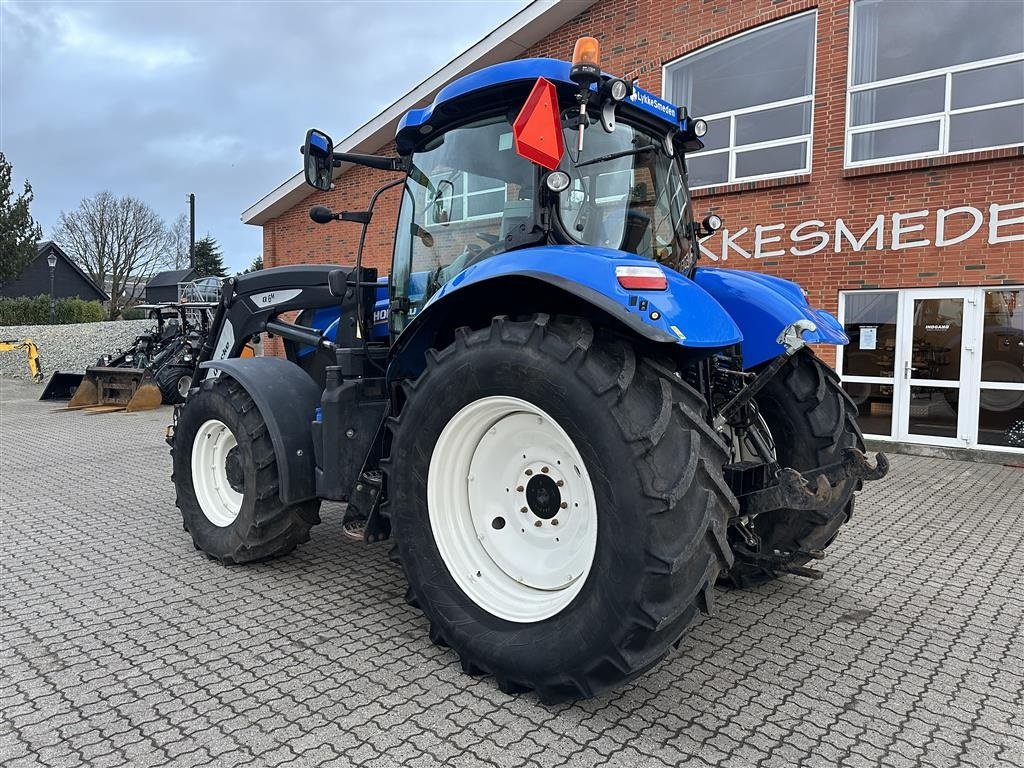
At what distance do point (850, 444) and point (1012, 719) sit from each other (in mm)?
1364

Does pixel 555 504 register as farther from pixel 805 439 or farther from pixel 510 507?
pixel 805 439

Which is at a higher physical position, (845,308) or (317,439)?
(845,308)

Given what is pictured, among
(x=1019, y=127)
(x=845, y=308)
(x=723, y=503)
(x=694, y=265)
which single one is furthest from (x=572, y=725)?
(x=1019, y=127)

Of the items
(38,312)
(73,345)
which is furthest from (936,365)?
(38,312)

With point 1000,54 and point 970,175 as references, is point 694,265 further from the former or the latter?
point 1000,54

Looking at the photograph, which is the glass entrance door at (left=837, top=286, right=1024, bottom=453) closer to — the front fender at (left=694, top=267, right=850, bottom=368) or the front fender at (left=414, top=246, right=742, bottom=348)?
the front fender at (left=694, top=267, right=850, bottom=368)

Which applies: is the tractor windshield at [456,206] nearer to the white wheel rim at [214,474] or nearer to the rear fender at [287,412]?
the rear fender at [287,412]

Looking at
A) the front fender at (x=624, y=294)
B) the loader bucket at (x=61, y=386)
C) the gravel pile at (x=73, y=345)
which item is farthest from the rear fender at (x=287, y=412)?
the gravel pile at (x=73, y=345)

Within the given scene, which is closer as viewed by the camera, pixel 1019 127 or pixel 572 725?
pixel 572 725

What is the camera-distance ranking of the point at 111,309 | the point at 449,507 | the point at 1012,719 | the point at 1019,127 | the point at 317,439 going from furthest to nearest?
1. the point at 111,309
2. the point at 1019,127
3. the point at 317,439
4. the point at 449,507
5. the point at 1012,719

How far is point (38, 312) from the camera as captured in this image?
30.0m

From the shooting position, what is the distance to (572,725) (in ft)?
8.26

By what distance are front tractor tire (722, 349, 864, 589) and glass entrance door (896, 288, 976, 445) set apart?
19.8 ft

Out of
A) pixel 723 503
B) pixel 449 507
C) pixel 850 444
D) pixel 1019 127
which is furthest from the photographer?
pixel 1019 127
